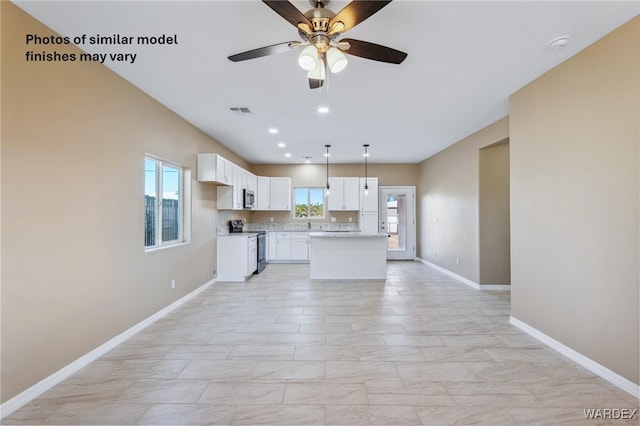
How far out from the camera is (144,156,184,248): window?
366cm

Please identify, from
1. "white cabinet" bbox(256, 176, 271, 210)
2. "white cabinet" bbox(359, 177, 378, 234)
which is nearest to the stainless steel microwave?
"white cabinet" bbox(256, 176, 271, 210)

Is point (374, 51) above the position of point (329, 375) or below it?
above

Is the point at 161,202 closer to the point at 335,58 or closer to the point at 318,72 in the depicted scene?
the point at 318,72

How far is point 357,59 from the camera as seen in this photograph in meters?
2.69

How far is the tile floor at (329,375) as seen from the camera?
1950mm

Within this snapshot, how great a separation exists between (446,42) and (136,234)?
11.8ft

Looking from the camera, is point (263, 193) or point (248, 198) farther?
point (263, 193)

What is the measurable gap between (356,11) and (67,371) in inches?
133

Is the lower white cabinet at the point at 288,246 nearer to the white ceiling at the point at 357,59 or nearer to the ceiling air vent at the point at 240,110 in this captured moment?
the white ceiling at the point at 357,59

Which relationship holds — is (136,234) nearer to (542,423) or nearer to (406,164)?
(542,423)

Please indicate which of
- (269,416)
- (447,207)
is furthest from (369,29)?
(447,207)

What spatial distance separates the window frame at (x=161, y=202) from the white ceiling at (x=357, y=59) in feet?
2.48

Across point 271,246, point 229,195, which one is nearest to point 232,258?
point 229,195

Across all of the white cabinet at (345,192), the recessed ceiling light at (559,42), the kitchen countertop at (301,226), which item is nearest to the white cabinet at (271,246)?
the kitchen countertop at (301,226)
